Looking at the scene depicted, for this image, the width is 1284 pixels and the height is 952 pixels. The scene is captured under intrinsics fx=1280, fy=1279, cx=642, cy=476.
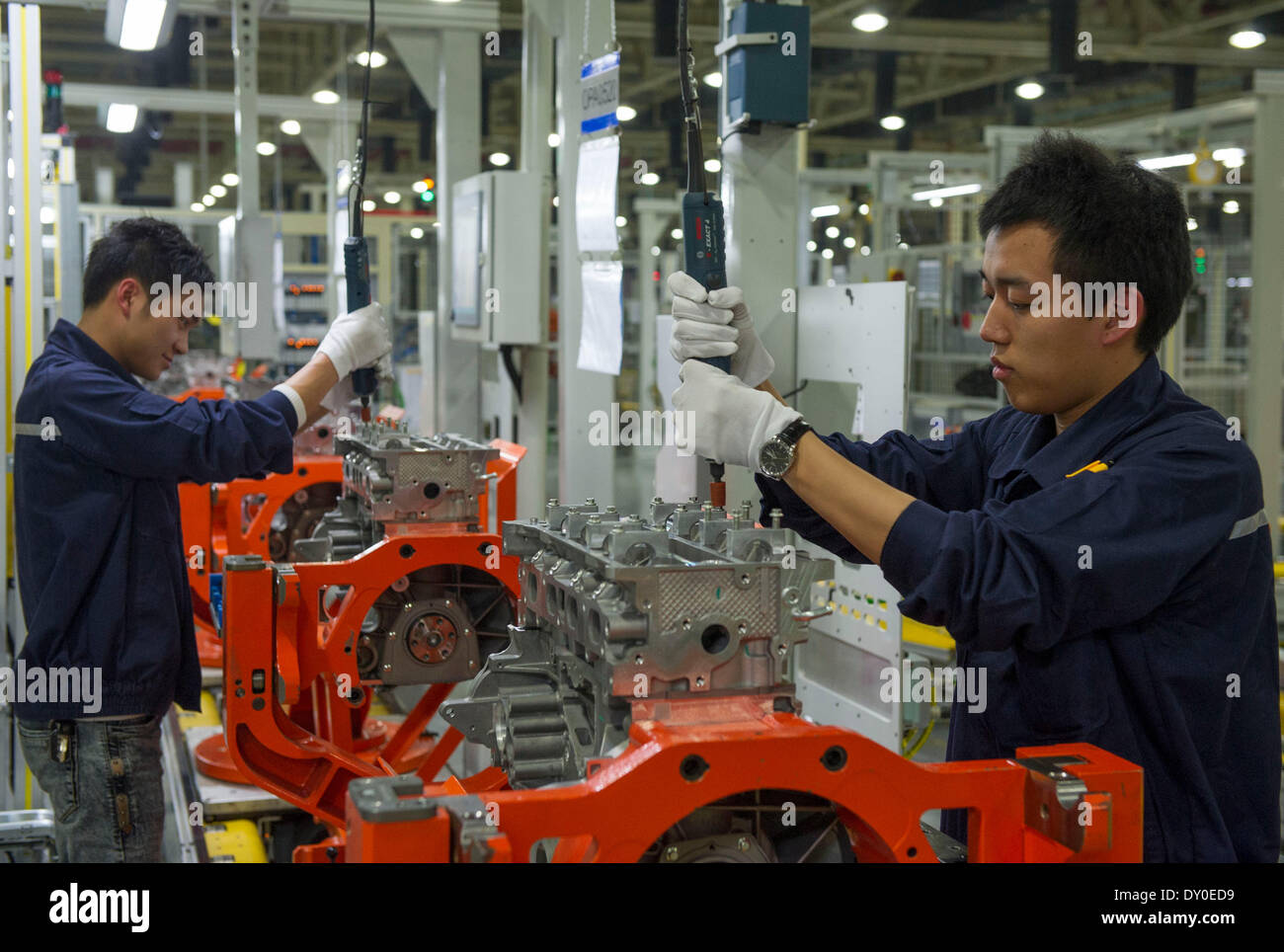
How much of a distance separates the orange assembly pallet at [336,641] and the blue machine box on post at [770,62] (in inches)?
46.0

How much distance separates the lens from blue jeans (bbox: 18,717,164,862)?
3020mm

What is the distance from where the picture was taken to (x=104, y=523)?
3037mm

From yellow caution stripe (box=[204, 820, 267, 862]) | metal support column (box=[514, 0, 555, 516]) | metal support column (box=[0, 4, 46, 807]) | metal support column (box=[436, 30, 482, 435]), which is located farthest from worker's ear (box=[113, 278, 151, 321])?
metal support column (box=[436, 30, 482, 435])

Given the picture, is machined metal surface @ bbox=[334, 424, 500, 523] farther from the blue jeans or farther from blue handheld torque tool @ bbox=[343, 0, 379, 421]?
the blue jeans

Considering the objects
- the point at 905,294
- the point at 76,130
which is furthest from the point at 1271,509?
the point at 76,130

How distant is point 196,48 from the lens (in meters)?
5.28

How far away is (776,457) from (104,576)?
1.91 meters

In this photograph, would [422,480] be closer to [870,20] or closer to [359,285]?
[359,285]

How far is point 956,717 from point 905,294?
5.25 feet

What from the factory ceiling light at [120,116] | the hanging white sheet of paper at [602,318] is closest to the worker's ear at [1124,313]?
the hanging white sheet of paper at [602,318]

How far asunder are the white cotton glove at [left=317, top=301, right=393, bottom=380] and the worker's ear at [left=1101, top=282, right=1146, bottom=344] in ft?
7.12
